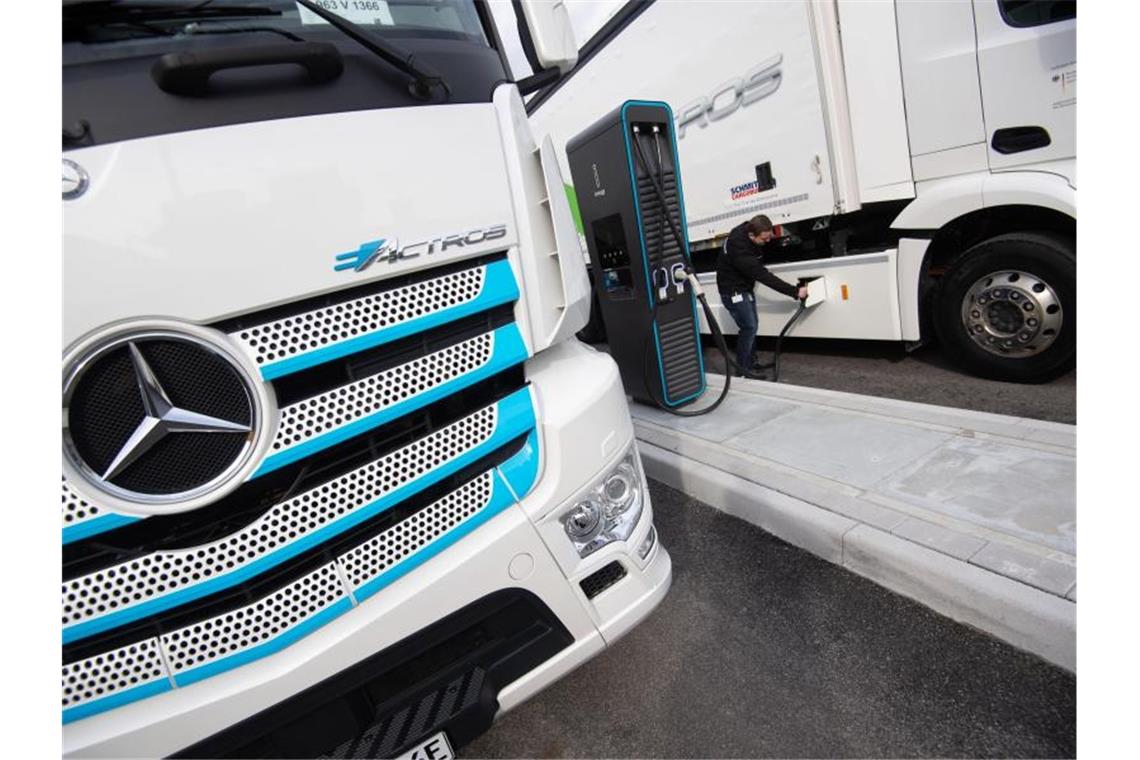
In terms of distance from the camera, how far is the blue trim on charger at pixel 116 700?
1243mm

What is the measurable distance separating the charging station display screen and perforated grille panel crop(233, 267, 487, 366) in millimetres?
2998

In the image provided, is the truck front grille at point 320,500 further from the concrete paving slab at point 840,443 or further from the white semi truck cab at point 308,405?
the concrete paving slab at point 840,443

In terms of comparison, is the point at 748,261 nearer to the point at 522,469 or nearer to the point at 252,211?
the point at 522,469

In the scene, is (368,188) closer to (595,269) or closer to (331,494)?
(331,494)

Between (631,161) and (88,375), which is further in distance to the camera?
(631,161)

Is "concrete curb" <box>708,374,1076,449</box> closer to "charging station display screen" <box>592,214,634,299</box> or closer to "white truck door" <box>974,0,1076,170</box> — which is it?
"charging station display screen" <box>592,214,634,299</box>

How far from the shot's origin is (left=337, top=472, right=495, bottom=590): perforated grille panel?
1.44 m

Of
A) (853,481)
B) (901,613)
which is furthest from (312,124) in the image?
(853,481)

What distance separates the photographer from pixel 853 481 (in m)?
2.90

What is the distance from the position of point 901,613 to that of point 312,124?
265 centimetres

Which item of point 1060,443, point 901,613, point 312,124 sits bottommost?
point 901,613

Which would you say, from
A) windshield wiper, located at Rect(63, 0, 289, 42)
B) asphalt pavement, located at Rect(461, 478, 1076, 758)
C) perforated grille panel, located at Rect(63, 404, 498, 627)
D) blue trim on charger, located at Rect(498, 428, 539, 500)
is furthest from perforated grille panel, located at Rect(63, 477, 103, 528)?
asphalt pavement, located at Rect(461, 478, 1076, 758)

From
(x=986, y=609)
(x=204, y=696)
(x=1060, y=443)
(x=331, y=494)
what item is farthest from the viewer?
(x=1060, y=443)

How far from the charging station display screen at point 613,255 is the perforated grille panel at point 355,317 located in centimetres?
300
